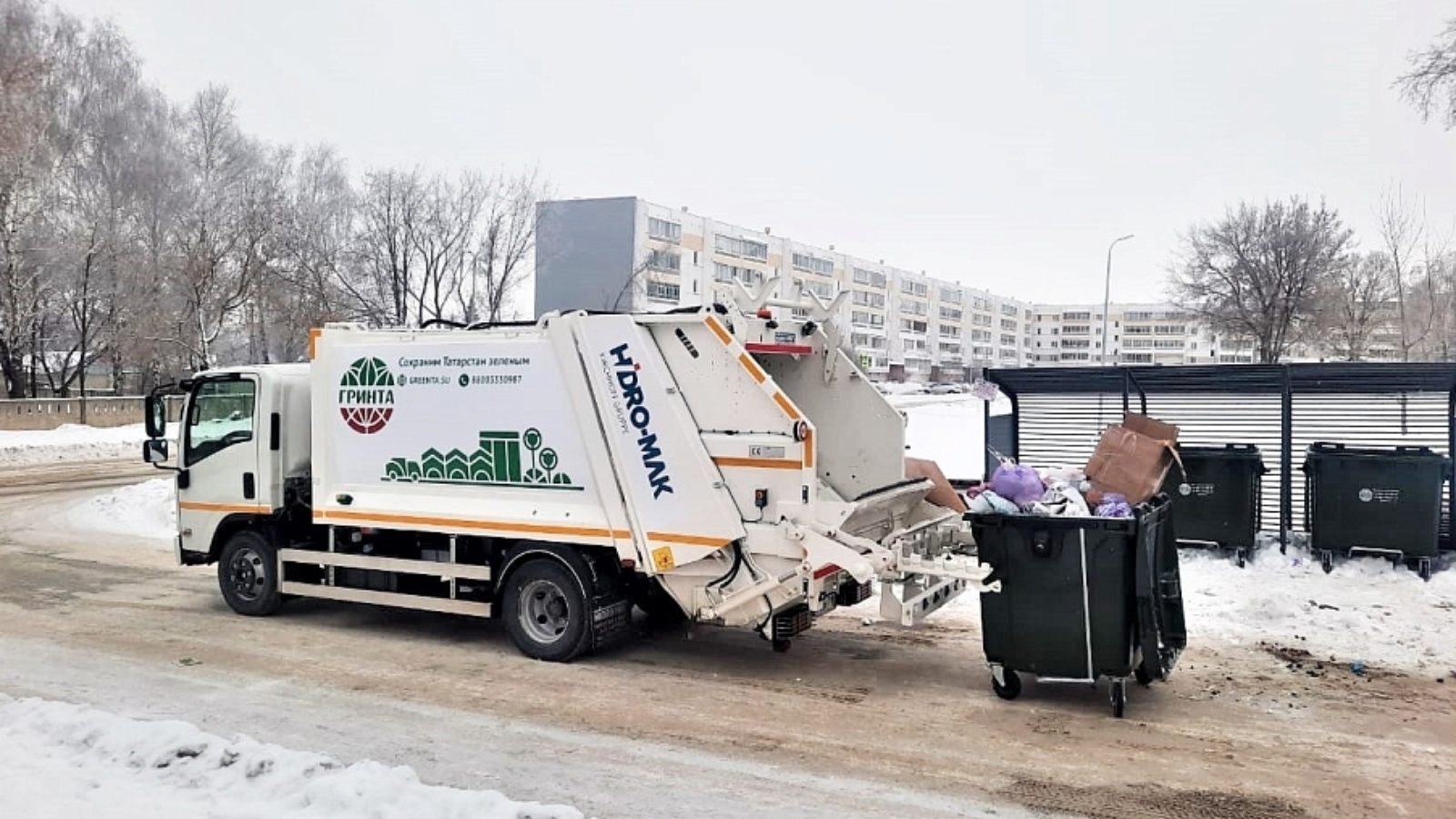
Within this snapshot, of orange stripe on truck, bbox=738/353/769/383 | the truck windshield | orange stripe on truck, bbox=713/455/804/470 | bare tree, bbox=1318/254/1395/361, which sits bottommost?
orange stripe on truck, bbox=713/455/804/470

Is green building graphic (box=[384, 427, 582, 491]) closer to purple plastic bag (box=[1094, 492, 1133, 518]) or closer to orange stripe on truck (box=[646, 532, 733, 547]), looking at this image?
orange stripe on truck (box=[646, 532, 733, 547])

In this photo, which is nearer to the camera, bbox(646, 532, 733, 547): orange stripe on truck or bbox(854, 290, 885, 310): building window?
bbox(646, 532, 733, 547): orange stripe on truck

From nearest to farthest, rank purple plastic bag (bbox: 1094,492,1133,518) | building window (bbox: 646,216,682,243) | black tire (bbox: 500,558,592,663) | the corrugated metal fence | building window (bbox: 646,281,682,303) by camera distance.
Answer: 1. purple plastic bag (bbox: 1094,492,1133,518)
2. black tire (bbox: 500,558,592,663)
3. the corrugated metal fence
4. building window (bbox: 646,216,682,243)
5. building window (bbox: 646,281,682,303)

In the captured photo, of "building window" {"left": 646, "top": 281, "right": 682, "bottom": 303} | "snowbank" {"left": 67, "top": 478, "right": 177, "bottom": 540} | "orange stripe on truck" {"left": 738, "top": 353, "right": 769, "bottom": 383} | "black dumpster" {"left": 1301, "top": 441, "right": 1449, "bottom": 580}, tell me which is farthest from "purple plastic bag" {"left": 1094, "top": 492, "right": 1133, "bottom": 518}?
"building window" {"left": 646, "top": 281, "right": 682, "bottom": 303}

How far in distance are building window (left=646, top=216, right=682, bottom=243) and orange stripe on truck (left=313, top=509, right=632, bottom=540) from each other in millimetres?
62030

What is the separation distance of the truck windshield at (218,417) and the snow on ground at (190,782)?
359cm

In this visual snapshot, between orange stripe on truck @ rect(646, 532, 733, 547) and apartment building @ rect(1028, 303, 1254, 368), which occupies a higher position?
apartment building @ rect(1028, 303, 1254, 368)

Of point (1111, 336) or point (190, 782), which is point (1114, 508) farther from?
point (1111, 336)

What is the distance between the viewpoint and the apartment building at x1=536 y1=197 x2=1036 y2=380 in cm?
5119

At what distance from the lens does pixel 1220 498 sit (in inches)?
424

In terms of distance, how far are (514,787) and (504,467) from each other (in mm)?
3008

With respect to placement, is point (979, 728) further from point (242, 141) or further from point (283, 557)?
point (242, 141)

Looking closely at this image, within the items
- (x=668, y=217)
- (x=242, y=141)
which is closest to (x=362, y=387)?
(x=242, y=141)

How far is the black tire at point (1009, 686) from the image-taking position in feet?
22.3
